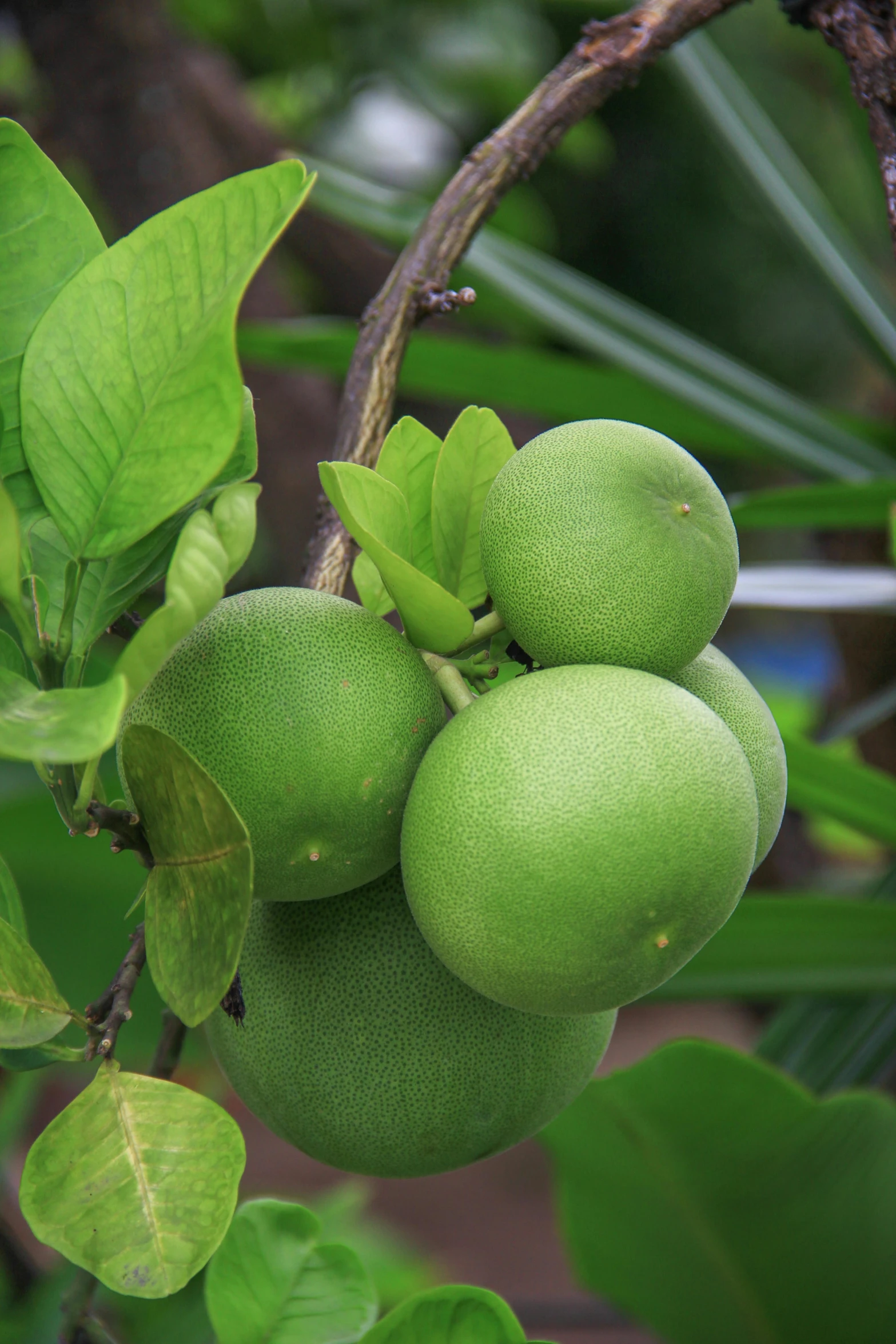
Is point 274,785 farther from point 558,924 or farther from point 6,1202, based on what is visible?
point 6,1202

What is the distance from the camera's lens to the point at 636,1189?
2.71ft

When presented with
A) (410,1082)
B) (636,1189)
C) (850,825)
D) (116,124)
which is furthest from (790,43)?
(410,1082)

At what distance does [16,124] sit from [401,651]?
0.24 meters

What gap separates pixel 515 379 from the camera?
1.17 metres

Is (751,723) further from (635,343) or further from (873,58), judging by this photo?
(635,343)

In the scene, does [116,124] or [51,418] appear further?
[116,124]

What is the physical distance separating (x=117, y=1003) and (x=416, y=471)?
25 cm

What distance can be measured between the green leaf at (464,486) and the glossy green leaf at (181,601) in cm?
14

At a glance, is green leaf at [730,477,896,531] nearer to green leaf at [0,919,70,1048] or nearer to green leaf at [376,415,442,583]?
green leaf at [376,415,442,583]

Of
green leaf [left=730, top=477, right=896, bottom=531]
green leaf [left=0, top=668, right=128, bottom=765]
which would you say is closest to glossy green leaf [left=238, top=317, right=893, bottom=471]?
green leaf [left=730, top=477, right=896, bottom=531]

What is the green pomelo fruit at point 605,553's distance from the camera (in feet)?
1.38

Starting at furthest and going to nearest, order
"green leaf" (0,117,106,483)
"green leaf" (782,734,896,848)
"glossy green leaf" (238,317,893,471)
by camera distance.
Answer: "glossy green leaf" (238,317,893,471)
"green leaf" (782,734,896,848)
"green leaf" (0,117,106,483)

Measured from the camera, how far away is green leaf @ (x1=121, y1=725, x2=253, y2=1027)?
0.35 m

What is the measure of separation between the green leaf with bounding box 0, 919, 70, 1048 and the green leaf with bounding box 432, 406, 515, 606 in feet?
0.74
